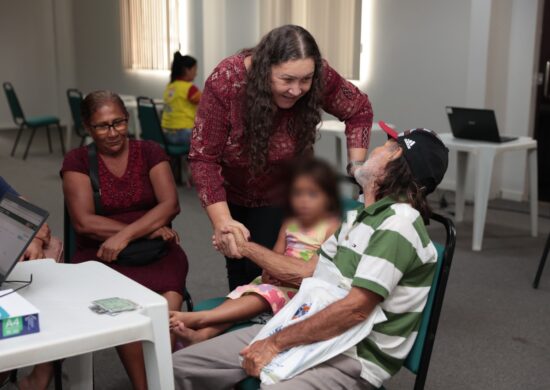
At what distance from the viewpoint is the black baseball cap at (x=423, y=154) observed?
143 cm

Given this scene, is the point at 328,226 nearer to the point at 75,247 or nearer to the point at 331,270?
the point at 331,270

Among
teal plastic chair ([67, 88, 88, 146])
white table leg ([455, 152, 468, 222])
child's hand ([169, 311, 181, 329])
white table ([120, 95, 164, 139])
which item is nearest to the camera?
child's hand ([169, 311, 181, 329])

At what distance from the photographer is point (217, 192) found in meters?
1.86

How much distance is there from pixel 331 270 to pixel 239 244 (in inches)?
9.3

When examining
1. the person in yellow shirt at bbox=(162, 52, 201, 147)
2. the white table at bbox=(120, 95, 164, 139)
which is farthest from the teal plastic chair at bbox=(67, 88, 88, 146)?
the person in yellow shirt at bbox=(162, 52, 201, 147)

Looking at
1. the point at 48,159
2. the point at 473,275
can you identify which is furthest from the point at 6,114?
the point at 473,275

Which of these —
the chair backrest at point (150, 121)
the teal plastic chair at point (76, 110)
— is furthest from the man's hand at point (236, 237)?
the teal plastic chair at point (76, 110)

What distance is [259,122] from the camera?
1.75 m

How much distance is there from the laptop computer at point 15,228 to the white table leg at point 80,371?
0.57 metres

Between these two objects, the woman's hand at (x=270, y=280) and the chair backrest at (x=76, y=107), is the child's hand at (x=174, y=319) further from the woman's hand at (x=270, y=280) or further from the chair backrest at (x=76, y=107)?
the chair backrest at (x=76, y=107)

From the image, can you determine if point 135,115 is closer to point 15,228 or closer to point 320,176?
point 15,228

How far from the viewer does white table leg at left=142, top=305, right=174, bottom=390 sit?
140 cm

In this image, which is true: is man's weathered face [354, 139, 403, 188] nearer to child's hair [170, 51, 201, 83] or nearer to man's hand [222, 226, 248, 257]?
man's hand [222, 226, 248, 257]

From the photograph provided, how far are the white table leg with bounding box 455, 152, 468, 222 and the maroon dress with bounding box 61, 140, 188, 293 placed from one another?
9.26 feet
